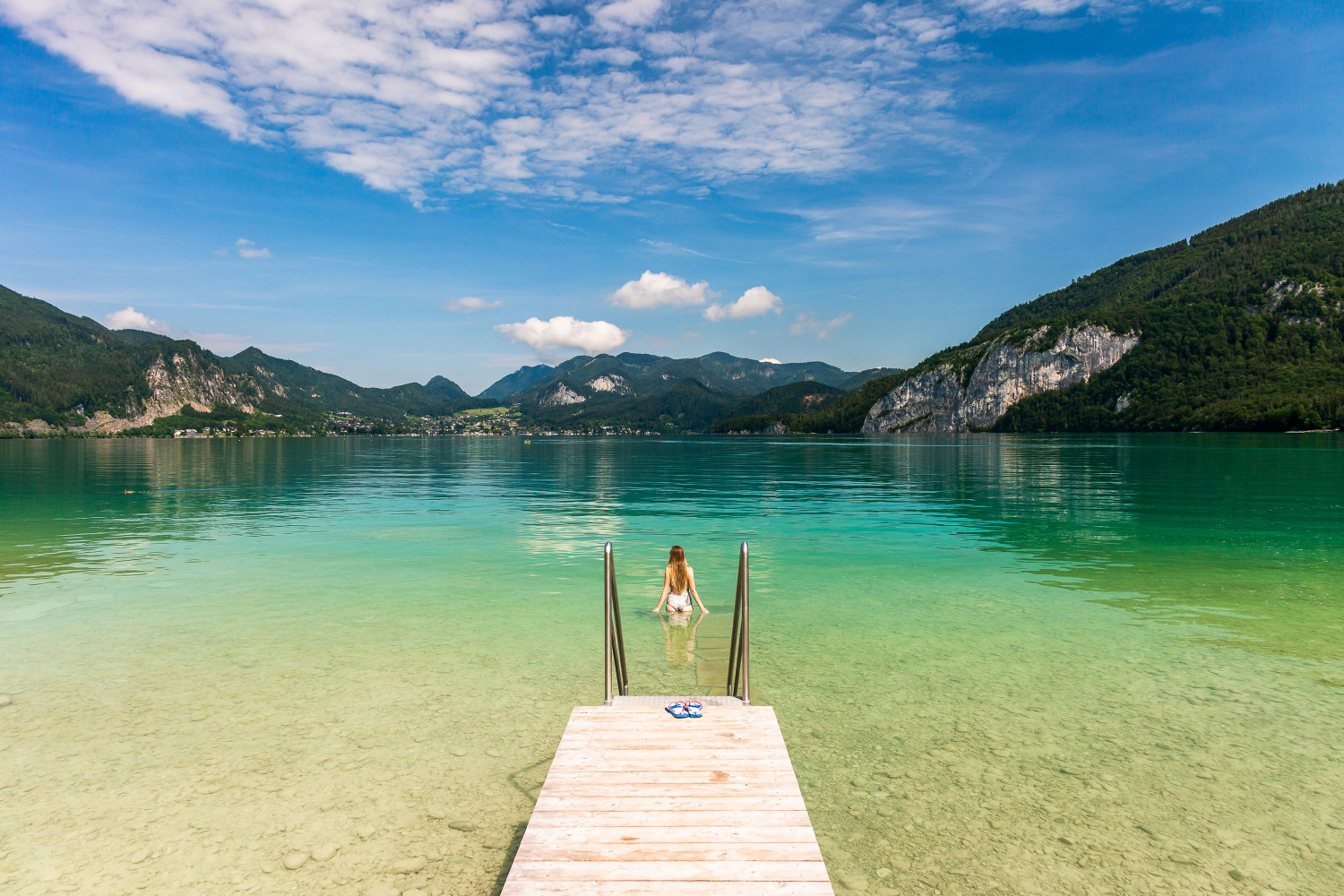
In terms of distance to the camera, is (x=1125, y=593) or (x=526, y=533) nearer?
(x=1125, y=593)

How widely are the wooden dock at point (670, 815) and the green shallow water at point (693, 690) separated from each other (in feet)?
1.87

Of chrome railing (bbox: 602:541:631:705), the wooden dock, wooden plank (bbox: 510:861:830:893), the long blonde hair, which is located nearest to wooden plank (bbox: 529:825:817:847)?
the wooden dock

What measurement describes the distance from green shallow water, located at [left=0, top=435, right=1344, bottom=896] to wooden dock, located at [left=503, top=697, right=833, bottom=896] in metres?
0.57

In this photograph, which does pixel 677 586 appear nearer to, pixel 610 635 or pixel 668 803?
pixel 610 635

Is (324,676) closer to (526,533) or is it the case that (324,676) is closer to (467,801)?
(467,801)

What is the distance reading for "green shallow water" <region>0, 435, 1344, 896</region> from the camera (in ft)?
24.3

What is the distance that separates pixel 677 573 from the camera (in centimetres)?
1769

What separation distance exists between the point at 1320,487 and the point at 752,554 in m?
47.9

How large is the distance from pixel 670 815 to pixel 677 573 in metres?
11.7

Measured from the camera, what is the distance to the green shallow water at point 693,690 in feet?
24.3

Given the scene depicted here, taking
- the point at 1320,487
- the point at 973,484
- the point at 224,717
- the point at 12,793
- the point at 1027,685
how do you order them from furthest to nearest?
the point at 973,484, the point at 1320,487, the point at 1027,685, the point at 224,717, the point at 12,793

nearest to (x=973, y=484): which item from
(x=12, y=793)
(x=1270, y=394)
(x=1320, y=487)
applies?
(x=1320, y=487)

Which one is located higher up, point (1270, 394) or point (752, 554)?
point (1270, 394)

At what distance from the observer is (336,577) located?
2303cm
